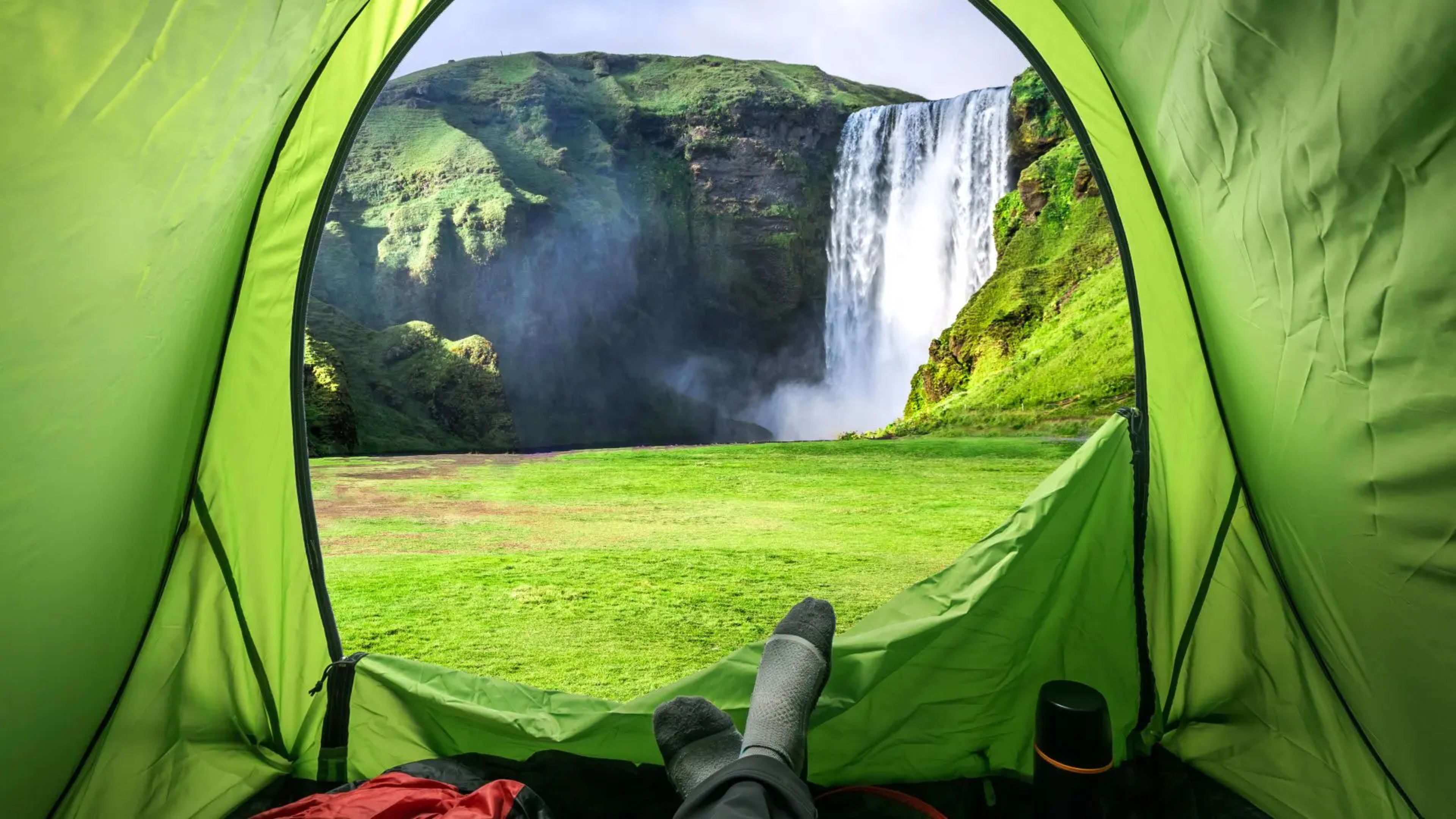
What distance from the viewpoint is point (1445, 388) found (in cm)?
57

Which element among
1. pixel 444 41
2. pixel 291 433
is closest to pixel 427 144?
pixel 444 41

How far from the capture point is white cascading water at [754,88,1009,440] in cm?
1241

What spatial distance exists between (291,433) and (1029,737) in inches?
47.0

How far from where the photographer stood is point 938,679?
113 centimetres

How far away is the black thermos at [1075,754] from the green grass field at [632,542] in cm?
211

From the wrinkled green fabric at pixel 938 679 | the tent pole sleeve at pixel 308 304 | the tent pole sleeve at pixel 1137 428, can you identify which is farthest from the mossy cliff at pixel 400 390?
the tent pole sleeve at pixel 1137 428

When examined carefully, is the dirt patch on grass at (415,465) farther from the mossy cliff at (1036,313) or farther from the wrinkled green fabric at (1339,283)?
the wrinkled green fabric at (1339,283)

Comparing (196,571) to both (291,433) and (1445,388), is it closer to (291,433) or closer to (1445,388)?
(291,433)

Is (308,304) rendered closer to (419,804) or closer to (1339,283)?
(419,804)

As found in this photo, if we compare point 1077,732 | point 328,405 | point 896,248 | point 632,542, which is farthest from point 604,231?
point 1077,732

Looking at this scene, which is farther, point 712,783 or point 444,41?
point 444,41

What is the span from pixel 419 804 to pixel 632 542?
6612mm

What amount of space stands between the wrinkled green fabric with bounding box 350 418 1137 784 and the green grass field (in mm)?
1803

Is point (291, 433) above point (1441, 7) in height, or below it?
below
